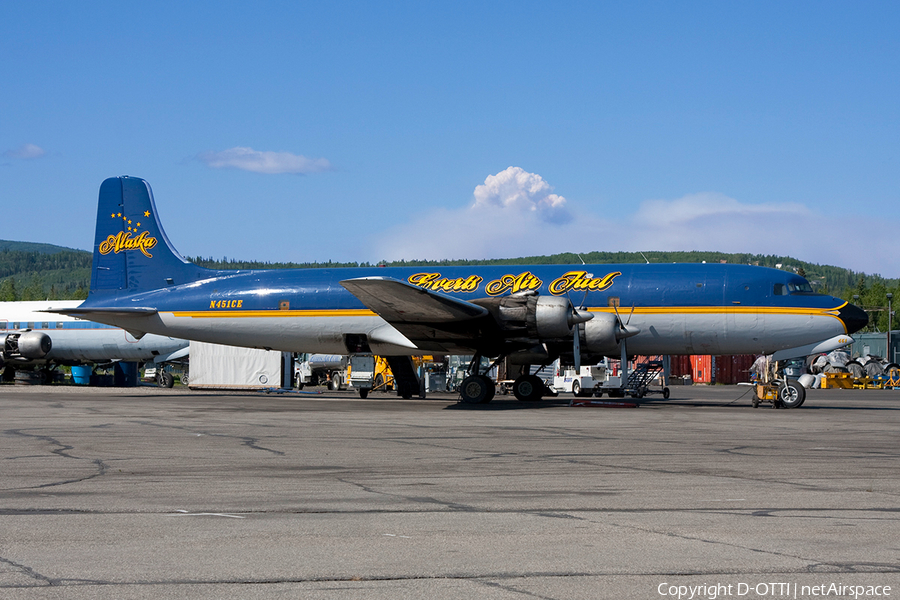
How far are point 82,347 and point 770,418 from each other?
40591 millimetres

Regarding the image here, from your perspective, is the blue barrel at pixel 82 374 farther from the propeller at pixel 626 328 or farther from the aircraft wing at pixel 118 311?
the propeller at pixel 626 328

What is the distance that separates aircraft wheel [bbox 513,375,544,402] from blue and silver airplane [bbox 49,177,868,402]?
37 millimetres

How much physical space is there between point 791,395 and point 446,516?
2082 cm

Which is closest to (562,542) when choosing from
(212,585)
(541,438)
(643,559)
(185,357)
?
(643,559)

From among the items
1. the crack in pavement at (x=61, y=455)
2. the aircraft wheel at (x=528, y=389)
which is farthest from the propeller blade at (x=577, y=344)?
the crack in pavement at (x=61, y=455)

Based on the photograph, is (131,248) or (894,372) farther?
(894,372)

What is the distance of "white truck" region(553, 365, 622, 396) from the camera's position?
125 ft

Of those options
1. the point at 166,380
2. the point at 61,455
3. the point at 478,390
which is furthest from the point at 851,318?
the point at 166,380

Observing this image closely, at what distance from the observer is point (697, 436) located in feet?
50.9

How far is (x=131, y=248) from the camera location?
32.1m

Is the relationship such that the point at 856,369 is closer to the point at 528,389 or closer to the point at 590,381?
the point at 590,381

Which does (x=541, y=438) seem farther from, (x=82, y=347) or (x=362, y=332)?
(x=82, y=347)

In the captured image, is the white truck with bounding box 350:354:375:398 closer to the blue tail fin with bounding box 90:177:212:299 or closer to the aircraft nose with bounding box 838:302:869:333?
the blue tail fin with bounding box 90:177:212:299

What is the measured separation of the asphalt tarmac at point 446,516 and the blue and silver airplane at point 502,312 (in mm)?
9622
